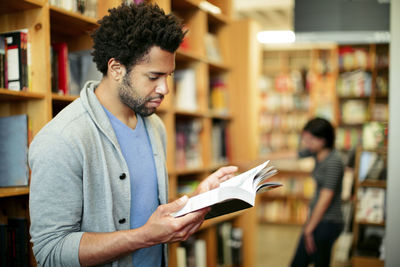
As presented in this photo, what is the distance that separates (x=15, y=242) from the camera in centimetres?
138

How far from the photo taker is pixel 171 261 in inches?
82.6

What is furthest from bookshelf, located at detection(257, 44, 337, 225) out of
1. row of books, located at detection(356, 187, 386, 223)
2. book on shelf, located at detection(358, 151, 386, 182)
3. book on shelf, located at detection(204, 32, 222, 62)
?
book on shelf, located at detection(204, 32, 222, 62)

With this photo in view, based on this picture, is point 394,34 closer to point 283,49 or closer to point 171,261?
point 171,261

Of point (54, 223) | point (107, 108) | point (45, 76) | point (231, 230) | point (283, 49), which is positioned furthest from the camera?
point (283, 49)

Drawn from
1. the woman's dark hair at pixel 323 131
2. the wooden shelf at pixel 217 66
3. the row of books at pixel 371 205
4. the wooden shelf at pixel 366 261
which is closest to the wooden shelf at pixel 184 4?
the wooden shelf at pixel 217 66

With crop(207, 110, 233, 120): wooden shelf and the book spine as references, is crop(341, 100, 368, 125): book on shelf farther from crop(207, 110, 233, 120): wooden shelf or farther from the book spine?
the book spine

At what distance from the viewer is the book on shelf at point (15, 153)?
141 cm

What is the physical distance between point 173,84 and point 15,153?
1.47m

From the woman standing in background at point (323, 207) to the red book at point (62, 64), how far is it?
1888mm

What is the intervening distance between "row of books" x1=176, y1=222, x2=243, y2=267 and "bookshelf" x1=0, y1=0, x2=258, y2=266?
0.07 metres

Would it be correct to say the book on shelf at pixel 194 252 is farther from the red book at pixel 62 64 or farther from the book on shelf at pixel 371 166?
the book on shelf at pixel 371 166

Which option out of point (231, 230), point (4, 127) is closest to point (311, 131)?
point (231, 230)

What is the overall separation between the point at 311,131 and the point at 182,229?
78.1 inches

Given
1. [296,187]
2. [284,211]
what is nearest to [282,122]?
[296,187]
